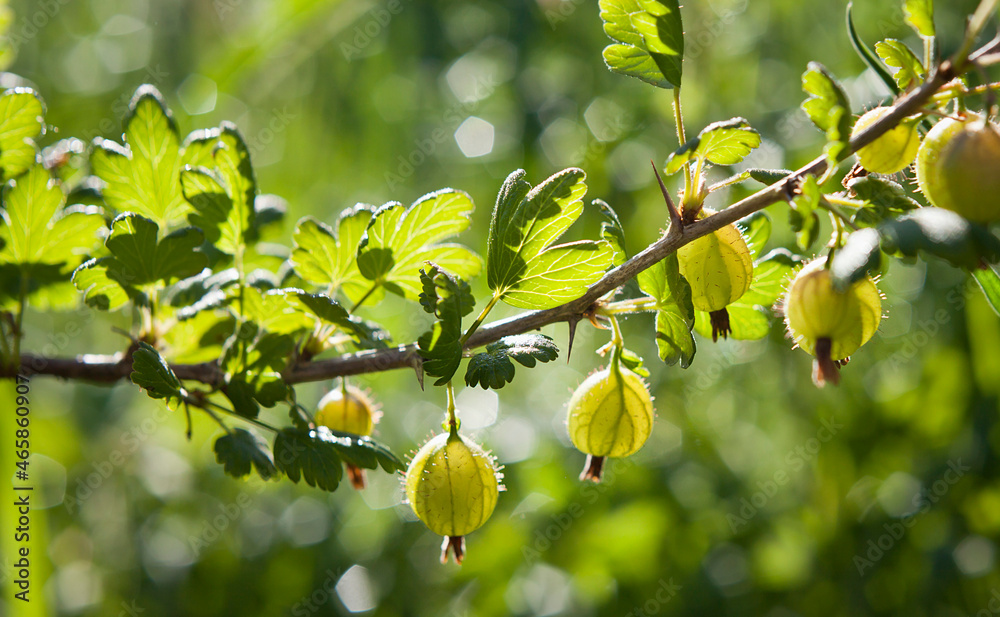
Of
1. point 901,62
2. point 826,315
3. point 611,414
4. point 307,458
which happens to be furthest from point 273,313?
point 901,62

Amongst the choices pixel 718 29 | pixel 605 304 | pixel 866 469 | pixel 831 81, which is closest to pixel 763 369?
pixel 866 469

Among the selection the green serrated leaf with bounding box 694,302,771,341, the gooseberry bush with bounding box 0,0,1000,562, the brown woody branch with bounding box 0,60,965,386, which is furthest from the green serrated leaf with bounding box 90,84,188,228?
the green serrated leaf with bounding box 694,302,771,341

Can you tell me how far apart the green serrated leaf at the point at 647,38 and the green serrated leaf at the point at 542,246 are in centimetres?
14

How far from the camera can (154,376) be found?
2.60ft

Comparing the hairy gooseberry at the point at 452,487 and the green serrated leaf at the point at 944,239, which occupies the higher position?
the green serrated leaf at the point at 944,239

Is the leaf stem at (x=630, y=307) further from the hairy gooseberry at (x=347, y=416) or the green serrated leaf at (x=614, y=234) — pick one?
the hairy gooseberry at (x=347, y=416)

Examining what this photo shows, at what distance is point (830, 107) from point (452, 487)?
555mm

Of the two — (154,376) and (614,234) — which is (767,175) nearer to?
(614,234)

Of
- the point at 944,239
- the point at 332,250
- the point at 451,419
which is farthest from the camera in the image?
the point at 332,250

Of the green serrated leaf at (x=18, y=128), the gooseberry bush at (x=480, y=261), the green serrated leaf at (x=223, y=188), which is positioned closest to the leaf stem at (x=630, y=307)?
the gooseberry bush at (x=480, y=261)

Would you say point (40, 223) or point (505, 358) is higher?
point (40, 223)

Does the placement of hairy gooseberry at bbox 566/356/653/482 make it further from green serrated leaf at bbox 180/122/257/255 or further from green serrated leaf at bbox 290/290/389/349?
green serrated leaf at bbox 180/122/257/255

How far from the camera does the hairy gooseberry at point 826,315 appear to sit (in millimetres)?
679

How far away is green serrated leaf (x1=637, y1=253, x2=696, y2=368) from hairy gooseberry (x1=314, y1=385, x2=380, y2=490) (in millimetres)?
455
